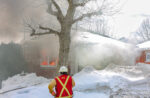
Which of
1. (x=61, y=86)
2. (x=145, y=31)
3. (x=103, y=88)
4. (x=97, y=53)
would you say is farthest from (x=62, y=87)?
(x=145, y=31)

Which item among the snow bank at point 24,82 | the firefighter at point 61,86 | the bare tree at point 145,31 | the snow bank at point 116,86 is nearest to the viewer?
the firefighter at point 61,86

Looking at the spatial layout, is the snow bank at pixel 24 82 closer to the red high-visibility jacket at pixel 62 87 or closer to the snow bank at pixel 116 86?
the snow bank at pixel 116 86

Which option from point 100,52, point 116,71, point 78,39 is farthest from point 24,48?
point 116,71

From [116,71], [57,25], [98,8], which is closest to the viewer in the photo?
[98,8]

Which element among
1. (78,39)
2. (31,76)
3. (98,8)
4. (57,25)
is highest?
(98,8)

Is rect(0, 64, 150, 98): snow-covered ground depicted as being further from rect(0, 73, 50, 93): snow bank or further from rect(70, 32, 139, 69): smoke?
rect(70, 32, 139, 69): smoke

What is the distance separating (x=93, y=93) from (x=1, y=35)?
7.79 metres

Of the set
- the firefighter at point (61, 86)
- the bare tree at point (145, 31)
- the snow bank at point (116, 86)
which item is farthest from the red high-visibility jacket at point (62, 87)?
the bare tree at point (145, 31)

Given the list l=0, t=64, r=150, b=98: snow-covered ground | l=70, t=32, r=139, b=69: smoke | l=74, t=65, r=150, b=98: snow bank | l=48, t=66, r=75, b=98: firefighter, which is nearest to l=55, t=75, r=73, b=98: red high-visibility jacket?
l=48, t=66, r=75, b=98: firefighter

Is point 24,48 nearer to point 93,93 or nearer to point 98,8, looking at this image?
point 98,8

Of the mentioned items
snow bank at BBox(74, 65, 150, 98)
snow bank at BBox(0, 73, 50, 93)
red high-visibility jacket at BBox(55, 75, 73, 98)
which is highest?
red high-visibility jacket at BBox(55, 75, 73, 98)

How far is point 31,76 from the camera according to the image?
9.01 meters

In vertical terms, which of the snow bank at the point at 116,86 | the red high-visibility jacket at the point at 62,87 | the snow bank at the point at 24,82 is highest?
the red high-visibility jacket at the point at 62,87

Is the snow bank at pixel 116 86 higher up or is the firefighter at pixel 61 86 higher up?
the firefighter at pixel 61 86
